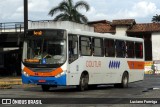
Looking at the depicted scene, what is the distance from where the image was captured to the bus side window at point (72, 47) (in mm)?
20812

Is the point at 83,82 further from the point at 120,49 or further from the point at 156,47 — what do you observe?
the point at 156,47

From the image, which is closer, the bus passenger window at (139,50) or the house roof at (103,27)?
the bus passenger window at (139,50)

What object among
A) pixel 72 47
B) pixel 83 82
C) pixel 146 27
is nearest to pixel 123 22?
pixel 146 27

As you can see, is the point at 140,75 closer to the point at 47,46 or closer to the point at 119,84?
the point at 119,84

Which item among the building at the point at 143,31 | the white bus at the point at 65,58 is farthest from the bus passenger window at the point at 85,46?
the building at the point at 143,31

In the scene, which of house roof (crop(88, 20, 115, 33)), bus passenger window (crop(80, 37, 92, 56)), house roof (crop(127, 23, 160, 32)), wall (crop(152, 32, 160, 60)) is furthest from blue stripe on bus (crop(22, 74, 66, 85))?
house roof (crop(88, 20, 115, 33))

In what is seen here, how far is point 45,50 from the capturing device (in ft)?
68.0

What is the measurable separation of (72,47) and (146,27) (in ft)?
166

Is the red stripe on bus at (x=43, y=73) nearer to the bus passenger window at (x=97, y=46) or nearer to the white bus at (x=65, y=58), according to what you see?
the white bus at (x=65, y=58)

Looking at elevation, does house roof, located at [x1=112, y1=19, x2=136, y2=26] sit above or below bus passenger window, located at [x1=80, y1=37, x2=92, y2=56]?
above

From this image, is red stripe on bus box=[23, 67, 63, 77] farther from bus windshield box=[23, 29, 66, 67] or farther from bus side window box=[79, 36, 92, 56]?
bus side window box=[79, 36, 92, 56]

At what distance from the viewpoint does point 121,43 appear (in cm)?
2530

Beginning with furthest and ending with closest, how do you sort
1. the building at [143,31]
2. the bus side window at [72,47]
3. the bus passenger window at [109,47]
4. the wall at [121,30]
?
the wall at [121,30]
the building at [143,31]
the bus passenger window at [109,47]
the bus side window at [72,47]

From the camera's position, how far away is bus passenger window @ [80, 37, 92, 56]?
852 inches
